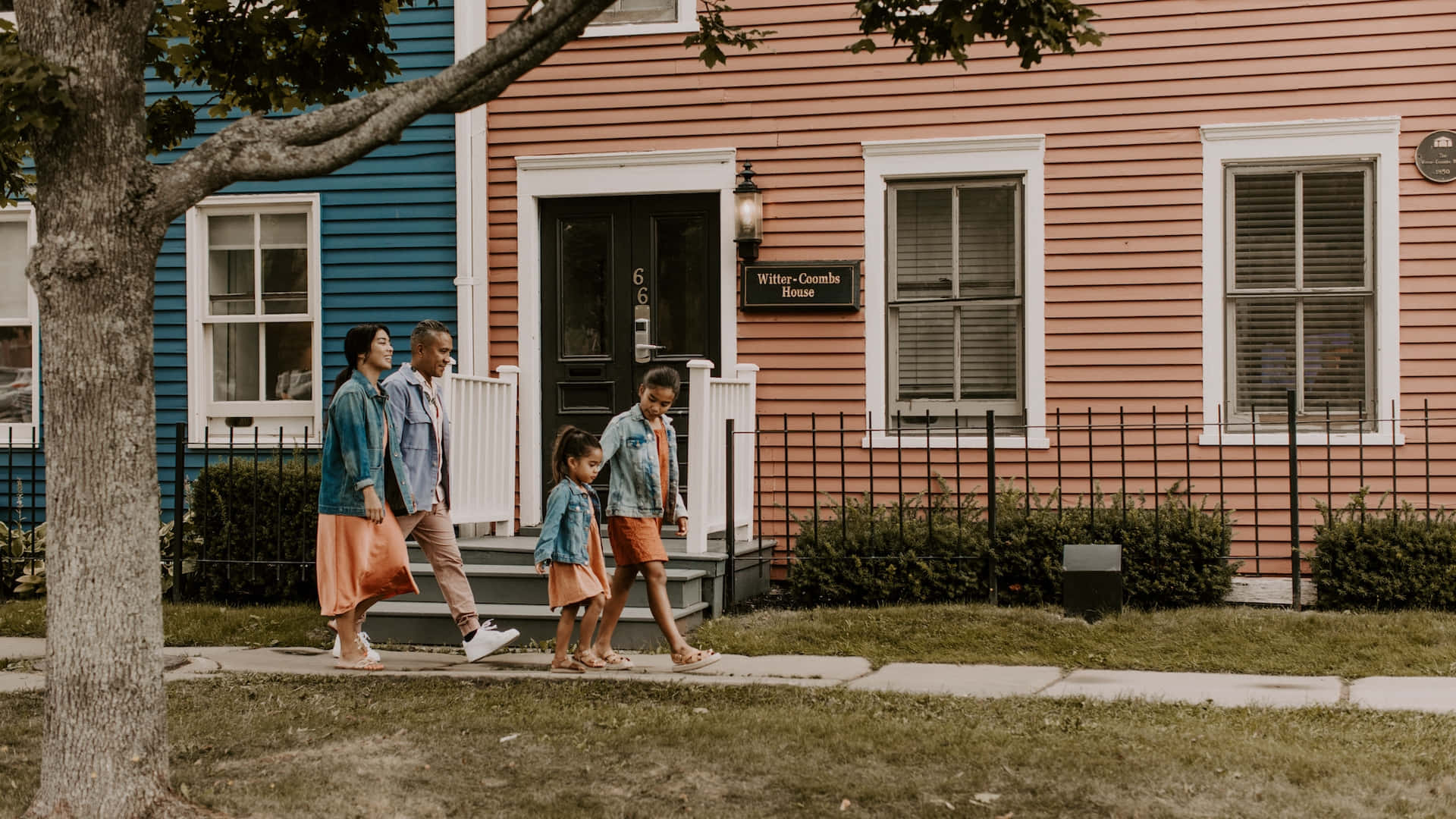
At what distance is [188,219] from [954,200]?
577 cm

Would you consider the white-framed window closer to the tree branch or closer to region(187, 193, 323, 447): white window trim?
region(187, 193, 323, 447): white window trim

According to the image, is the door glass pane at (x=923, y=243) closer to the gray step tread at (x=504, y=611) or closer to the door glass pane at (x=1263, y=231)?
the door glass pane at (x=1263, y=231)

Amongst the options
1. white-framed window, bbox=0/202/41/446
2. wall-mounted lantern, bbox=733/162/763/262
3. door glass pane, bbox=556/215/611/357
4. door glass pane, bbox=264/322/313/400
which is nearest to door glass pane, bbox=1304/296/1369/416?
wall-mounted lantern, bbox=733/162/763/262

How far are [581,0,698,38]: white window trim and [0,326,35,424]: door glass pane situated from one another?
5110 mm

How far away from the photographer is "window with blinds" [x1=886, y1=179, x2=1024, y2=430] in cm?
977

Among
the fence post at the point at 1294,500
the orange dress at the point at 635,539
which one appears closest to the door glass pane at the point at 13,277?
the orange dress at the point at 635,539

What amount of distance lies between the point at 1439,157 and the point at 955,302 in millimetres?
3222

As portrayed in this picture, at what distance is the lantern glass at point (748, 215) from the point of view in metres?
9.68

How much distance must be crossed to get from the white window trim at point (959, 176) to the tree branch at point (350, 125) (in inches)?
209

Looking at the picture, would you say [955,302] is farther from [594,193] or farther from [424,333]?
[424,333]

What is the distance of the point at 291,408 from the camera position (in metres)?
10.7

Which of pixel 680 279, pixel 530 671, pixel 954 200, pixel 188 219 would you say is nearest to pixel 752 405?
pixel 680 279

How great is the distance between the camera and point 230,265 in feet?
35.4

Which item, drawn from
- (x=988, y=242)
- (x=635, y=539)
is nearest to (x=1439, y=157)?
(x=988, y=242)
